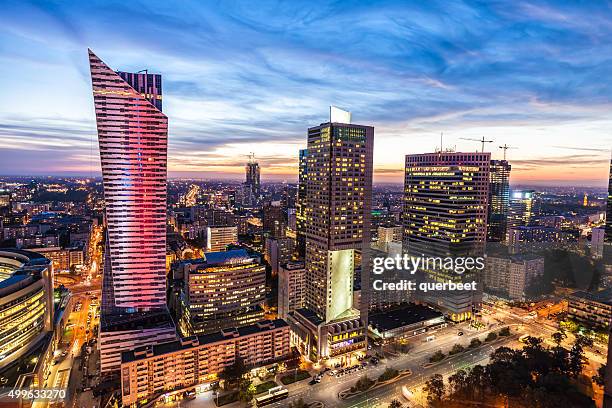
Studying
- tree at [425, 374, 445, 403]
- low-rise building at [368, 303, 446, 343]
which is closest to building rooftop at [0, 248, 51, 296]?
low-rise building at [368, 303, 446, 343]

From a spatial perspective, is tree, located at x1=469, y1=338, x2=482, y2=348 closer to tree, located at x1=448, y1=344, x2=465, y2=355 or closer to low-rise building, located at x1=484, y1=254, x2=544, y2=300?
tree, located at x1=448, y1=344, x2=465, y2=355

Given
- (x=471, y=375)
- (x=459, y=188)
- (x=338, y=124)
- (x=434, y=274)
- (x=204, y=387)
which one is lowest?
(x=204, y=387)

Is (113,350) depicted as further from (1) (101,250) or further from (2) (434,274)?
(1) (101,250)

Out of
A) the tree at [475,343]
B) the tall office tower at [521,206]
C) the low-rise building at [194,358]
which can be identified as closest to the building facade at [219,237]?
the low-rise building at [194,358]

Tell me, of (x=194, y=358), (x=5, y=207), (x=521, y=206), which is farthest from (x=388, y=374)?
(x=5, y=207)

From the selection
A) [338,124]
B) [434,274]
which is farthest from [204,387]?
[434,274]

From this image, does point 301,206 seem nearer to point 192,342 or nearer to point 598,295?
point 192,342

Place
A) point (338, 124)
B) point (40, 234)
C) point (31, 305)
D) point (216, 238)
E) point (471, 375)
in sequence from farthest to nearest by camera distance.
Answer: point (216, 238) < point (40, 234) < point (338, 124) < point (31, 305) < point (471, 375)
